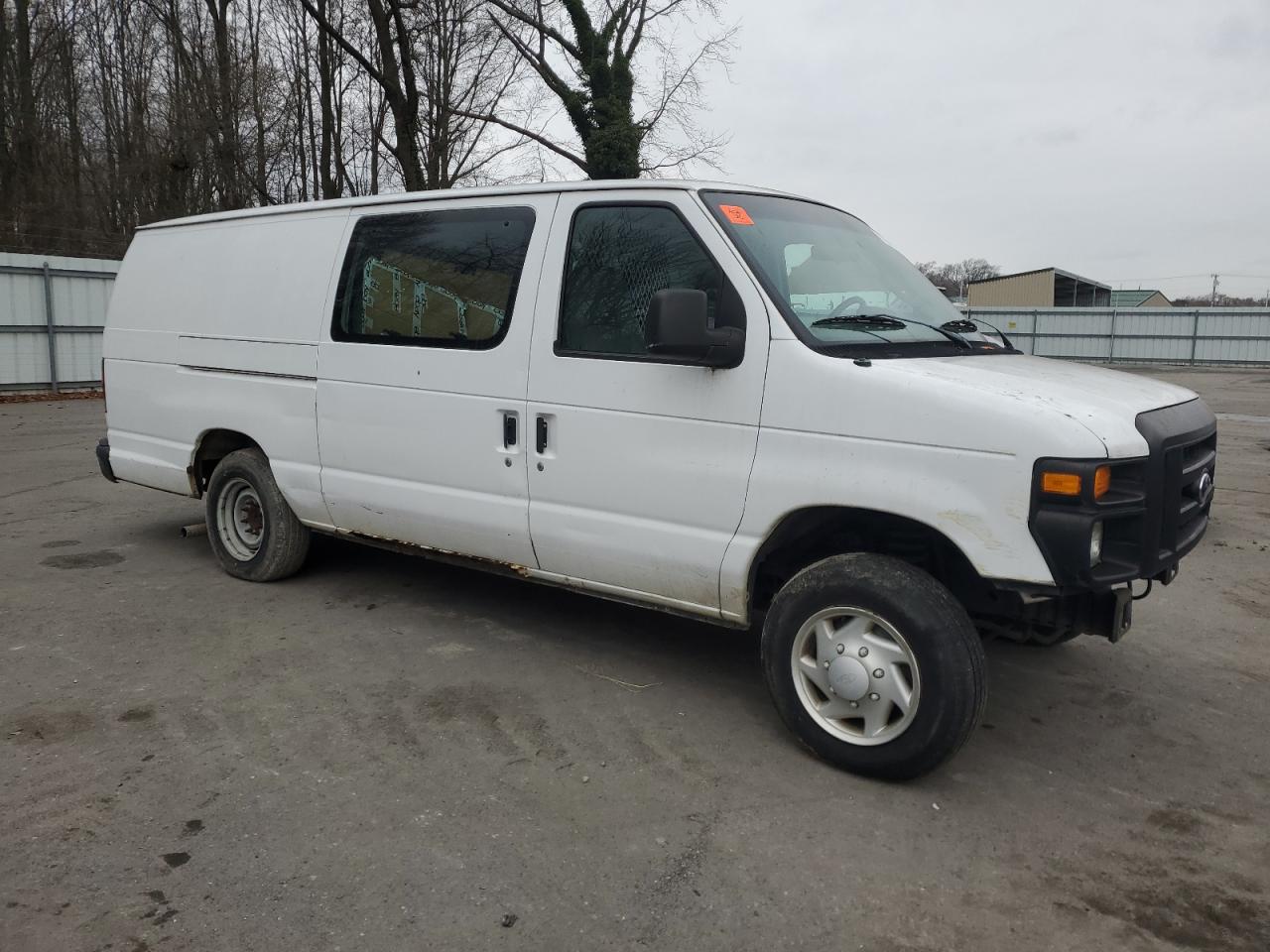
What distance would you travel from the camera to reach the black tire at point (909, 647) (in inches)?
128

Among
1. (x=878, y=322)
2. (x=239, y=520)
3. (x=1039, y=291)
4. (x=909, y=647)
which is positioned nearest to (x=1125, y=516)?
(x=909, y=647)

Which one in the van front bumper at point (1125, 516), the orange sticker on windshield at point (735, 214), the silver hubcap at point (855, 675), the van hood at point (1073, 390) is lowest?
the silver hubcap at point (855, 675)

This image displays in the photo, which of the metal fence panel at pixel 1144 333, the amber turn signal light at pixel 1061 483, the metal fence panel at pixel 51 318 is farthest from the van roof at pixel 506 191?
the metal fence panel at pixel 1144 333

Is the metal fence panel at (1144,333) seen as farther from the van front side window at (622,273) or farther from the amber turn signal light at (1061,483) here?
the amber turn signal light at (1061,483)

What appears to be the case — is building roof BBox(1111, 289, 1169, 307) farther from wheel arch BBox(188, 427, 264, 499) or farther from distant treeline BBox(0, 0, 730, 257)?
wheel arch BBox(188, 427, 264, 499)

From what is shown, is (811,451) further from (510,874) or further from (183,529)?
(183,529)

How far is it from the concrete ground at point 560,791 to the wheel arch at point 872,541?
0.69m

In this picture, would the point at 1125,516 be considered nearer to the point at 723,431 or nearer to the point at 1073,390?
the point at 1073,390

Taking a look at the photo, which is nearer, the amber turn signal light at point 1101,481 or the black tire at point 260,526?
the amber turn signal light at point 1101,481

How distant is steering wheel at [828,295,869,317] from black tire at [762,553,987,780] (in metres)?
0.97

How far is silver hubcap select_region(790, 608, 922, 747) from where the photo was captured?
339cm

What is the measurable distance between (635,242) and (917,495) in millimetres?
1612

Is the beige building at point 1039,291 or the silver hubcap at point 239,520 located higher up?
the beige building at point 1039,291

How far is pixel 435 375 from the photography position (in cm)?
455
